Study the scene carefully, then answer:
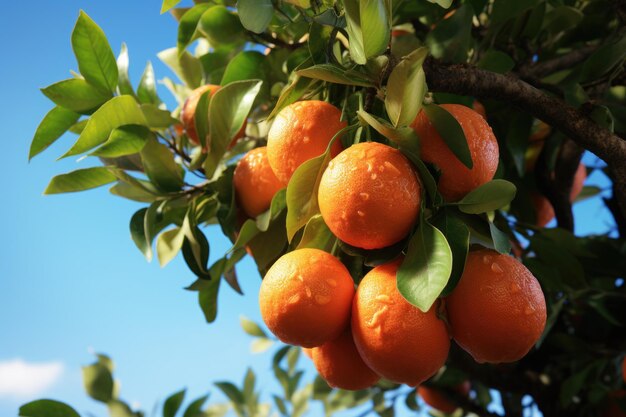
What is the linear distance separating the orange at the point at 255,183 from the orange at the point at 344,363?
0.24 m

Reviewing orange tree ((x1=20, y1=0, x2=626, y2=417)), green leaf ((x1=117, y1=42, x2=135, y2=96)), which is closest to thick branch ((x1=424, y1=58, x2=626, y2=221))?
orange tree ((x1=20, y1=0, x2=626, y2=417))

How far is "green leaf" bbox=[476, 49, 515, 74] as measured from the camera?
3.42 ft

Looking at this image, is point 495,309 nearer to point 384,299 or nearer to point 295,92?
point 384,299

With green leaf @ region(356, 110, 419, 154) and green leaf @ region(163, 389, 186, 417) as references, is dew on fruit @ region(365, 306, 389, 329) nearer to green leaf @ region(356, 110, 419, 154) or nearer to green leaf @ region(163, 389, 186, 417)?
green leaf @ region(356, 110, 419, 154)

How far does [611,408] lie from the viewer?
63.0 inches

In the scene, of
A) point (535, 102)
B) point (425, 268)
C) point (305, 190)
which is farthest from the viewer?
point (535, 102)

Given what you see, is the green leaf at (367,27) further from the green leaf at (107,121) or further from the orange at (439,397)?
the orange at (439,397)

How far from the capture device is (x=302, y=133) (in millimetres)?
784

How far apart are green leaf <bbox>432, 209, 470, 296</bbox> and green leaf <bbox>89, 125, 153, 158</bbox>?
0.50m

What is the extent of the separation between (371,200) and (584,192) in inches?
54.3

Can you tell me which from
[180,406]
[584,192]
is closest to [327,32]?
[180,406]

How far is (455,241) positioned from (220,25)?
2.00 ft

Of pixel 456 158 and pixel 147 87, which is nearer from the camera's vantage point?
pixel 456 158

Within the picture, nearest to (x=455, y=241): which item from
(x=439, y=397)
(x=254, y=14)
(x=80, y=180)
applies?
(x=254, y=14)
